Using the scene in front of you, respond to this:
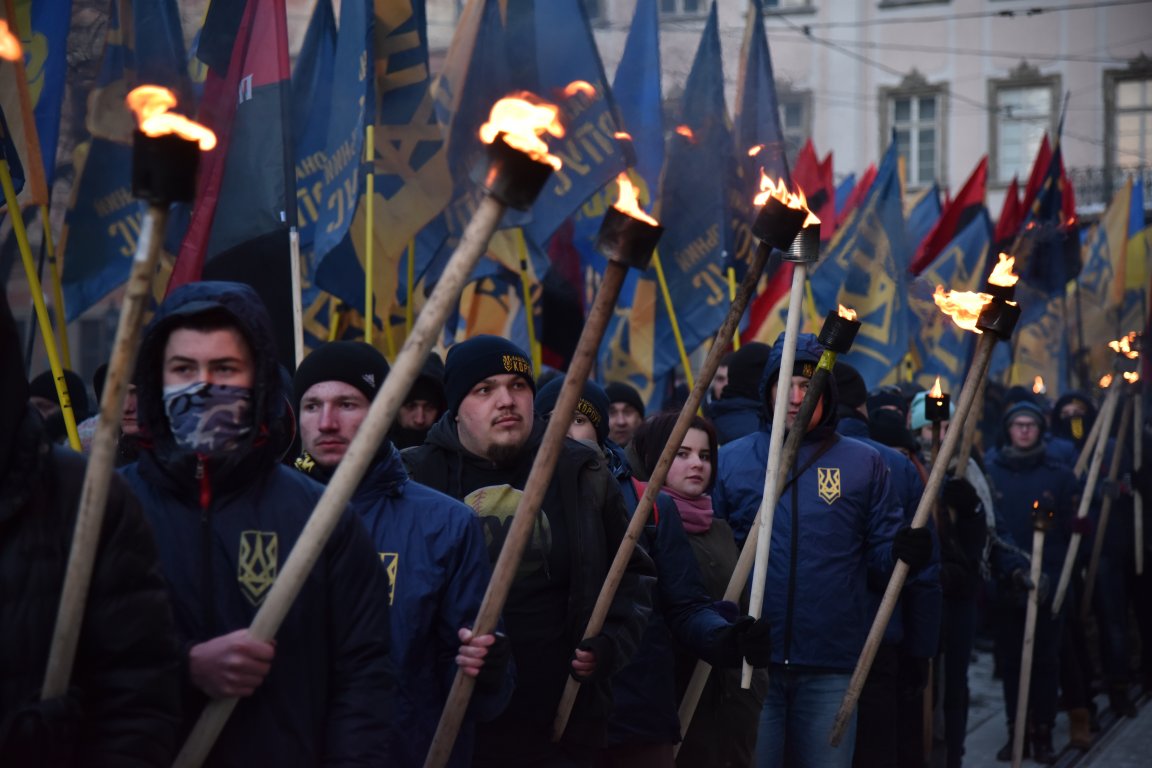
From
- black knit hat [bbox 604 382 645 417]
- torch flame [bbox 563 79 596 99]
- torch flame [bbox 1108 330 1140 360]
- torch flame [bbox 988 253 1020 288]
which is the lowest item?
black knit hat [bbox 604 382 645 417]

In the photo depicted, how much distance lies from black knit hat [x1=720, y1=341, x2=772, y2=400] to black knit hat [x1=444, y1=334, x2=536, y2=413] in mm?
3024

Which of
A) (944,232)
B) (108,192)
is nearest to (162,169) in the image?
(108,192)

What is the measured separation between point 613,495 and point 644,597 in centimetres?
29

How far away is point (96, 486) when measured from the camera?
224 cm

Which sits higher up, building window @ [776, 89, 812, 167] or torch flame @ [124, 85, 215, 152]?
building window @ [776, 89, 812, 167]

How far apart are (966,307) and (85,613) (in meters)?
3.02

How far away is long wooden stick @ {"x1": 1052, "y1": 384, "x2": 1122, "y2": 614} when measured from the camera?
27.2ft

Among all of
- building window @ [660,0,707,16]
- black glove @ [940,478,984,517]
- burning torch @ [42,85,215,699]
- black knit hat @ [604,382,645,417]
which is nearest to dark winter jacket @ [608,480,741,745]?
burning torch @ [42,85,215,699]

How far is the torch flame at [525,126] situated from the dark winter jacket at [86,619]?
819mm

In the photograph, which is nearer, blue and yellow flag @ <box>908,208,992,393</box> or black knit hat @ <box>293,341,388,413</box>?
black knit hat @ <box>293,341,388,413</box>

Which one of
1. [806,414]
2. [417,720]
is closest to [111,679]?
[417,720]

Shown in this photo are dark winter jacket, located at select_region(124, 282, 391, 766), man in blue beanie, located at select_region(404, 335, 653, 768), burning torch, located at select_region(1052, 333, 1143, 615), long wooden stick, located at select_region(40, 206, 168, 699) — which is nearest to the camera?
long wooden stick, located at select_region(40, 206, 168, 699)

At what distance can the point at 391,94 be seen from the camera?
7.77 metres

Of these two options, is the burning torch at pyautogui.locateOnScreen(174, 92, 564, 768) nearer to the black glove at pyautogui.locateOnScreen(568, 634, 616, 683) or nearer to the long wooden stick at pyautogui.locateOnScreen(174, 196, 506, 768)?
→ the long wooden stick at pyautogui.locateOnScreen(174, 196, 506, 768)
